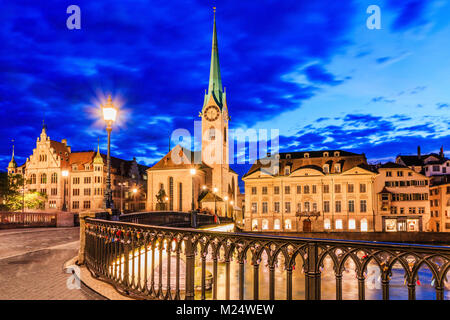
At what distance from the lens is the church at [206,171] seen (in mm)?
73375

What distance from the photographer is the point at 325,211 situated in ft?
204

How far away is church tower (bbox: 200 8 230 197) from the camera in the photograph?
3204 inches

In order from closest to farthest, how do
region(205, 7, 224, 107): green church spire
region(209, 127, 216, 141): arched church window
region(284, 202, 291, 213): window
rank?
region(284, 202, 291, 213): window < region(209, 127, 216, 141): arched church window < region(205, 7, 224, 107): green church spire

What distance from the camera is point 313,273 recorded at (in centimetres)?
430

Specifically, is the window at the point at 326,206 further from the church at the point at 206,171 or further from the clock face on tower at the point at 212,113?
the clock face on tower at the point at 212,113

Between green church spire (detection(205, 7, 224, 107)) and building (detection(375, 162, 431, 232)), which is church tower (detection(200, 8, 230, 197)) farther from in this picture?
building (detection(375, 162, 431, 232))

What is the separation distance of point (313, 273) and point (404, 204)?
214 ft

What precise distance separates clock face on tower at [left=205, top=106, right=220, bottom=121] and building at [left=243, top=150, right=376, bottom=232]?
21224 millimetres

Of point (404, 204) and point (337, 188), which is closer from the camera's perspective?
point (404, 204)

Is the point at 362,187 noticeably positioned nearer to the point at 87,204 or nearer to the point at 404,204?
the point at 404,204

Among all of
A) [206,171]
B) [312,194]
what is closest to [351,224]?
[312,194]

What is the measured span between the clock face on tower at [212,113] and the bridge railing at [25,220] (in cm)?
5617

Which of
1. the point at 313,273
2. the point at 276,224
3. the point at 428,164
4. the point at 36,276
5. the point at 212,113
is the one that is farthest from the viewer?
the point at 212,113

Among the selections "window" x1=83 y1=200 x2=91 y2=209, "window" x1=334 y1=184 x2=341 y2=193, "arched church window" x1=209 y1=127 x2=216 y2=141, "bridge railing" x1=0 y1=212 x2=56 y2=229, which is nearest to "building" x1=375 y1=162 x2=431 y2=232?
"window" x1=334 y1=184 x2=341 y2=193
